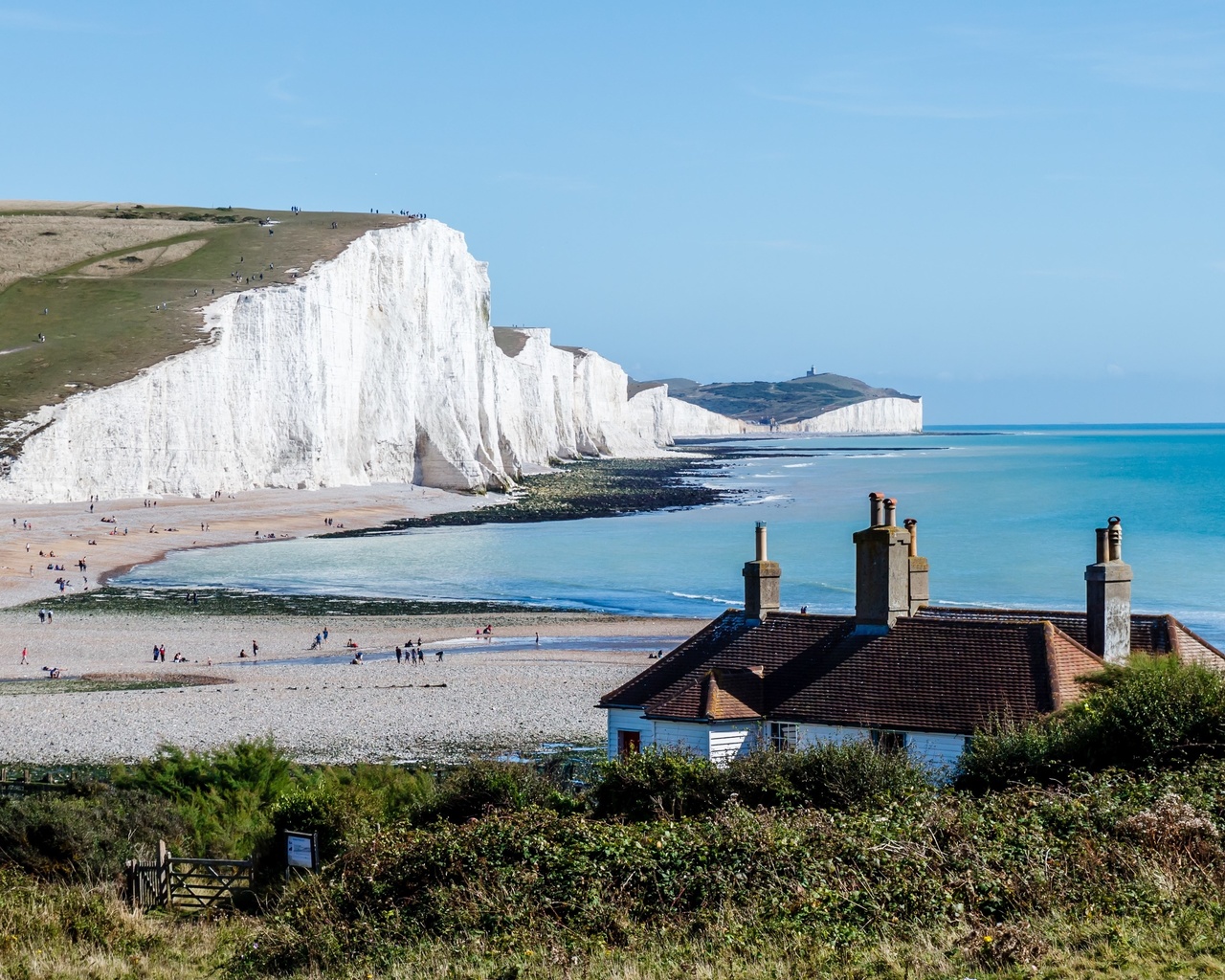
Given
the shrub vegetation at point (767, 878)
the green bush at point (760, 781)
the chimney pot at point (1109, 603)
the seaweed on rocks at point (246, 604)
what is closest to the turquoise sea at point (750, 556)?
the seaweed on rocks at point (246, 604)

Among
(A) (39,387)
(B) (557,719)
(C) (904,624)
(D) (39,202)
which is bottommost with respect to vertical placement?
(B) (557,719)

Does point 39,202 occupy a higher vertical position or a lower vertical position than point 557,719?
higher

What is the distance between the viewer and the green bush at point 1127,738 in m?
10.9

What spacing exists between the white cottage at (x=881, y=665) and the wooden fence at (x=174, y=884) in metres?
4.15

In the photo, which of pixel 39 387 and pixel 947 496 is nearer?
pixel 39 387

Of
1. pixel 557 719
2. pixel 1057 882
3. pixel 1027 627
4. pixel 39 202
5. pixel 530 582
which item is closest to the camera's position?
pixel 1057 882

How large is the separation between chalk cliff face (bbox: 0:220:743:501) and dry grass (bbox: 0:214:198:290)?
2257 centimetres

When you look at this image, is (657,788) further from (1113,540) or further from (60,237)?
(60,237)

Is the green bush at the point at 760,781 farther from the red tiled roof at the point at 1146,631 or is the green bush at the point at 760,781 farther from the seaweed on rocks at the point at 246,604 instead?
the seaweed on rocks at the point at 246,604

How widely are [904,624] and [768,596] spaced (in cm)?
191

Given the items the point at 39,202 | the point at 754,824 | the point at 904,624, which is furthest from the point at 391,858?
the point at 39,202

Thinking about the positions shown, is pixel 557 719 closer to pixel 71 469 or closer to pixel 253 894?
pixel 253 894

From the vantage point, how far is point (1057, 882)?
843 cm

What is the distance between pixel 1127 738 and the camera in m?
11.0
